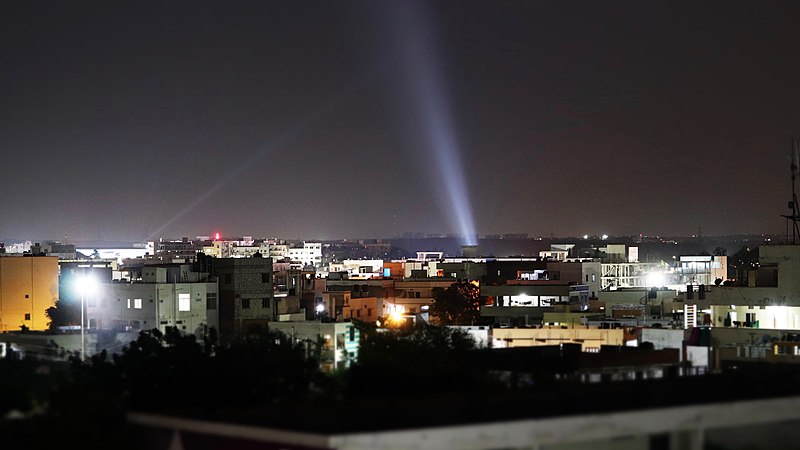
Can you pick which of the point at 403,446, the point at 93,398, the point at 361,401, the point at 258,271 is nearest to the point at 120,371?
the point at 93,398

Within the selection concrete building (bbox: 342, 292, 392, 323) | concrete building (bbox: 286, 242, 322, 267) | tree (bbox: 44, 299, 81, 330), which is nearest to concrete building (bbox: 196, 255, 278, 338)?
tree (bbox: 44, 299, 81, 330)

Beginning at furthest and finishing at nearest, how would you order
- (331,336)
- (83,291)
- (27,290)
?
(27,290), (331,336), (83,291)

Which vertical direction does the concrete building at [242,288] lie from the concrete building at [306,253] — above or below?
below

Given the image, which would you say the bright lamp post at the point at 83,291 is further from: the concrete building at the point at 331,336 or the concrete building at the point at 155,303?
the concrete building at the point at 331,336

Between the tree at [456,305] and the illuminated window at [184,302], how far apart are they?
14558 mm

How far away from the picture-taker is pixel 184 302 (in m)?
38.6

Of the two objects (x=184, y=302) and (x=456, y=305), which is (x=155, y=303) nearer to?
(x=184, y=302)

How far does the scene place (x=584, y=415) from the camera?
1326 centimetres

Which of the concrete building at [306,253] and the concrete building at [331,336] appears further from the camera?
the concrete building at [306,253]

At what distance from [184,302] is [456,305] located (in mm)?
16982

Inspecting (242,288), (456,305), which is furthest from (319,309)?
(456,305)

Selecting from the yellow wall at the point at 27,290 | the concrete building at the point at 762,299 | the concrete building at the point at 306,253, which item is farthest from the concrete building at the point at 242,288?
the concrete building at the point at 306,253

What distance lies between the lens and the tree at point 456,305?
51.8 m

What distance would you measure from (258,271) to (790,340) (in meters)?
17.4
